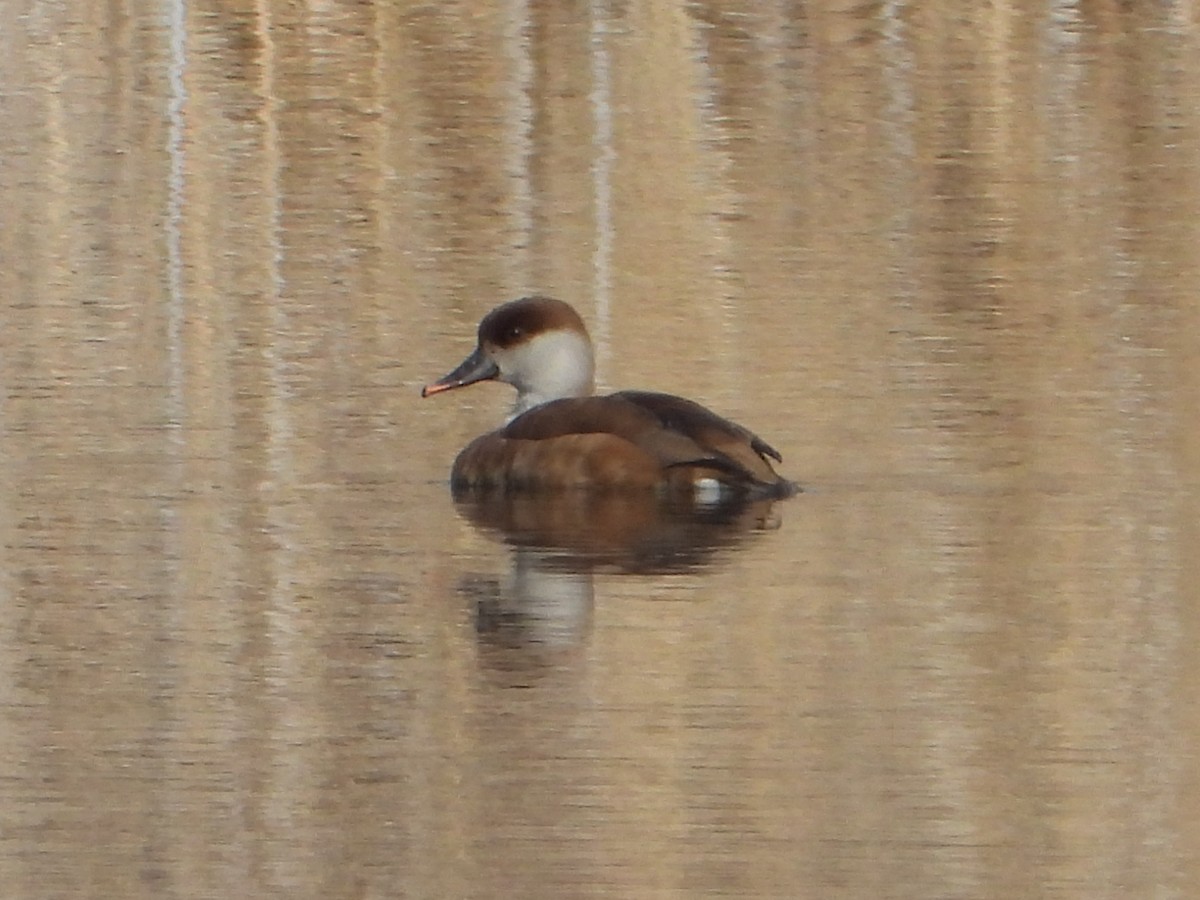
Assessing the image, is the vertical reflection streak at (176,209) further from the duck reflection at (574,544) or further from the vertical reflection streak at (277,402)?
the duck reflection at (574,544)

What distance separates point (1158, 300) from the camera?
1287 cm

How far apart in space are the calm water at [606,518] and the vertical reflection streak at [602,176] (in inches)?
1.9

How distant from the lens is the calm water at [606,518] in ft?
18.7

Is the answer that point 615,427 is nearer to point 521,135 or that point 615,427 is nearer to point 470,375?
point 470,375

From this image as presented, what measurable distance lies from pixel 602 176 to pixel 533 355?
627 cm

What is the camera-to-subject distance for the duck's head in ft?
33.9

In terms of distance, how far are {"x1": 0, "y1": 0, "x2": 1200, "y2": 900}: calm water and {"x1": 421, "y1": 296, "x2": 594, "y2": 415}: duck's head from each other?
0.22 m

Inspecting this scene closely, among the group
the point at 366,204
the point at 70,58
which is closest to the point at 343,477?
the point at 366,204

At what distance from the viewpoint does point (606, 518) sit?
8859 millimetres

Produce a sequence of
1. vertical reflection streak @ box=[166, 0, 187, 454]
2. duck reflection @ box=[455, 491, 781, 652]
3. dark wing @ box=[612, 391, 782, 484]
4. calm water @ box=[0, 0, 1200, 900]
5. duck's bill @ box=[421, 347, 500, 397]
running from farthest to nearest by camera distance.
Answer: vertical reflection streak @ box=[166, 0, 187, 454], duck's bill @ box=[421, 347, 500, 397], dark wing @ box=[612, 391, 782, 484], duck reflection @ box=[455, 491, 781, 652], calm water @ box=[0, 0, 1200, 900]

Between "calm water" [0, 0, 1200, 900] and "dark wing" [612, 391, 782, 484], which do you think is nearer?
"calm water" [0, 0, 1200, 900]

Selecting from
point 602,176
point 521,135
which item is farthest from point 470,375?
point 521,135

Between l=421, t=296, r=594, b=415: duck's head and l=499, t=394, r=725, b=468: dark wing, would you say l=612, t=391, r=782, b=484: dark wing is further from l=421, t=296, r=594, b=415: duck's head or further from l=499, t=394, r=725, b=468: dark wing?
l=421, t=296, r=594, b=415: duck's head

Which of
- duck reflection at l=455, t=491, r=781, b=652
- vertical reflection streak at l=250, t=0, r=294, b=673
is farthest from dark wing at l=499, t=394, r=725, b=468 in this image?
vertical reflection streak at l=250, t=0, r=294, b=673
